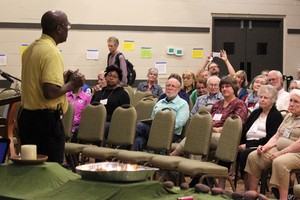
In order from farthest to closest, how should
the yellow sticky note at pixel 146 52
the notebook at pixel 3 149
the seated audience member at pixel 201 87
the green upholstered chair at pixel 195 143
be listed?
the yellow sticky note at pixel 146 52
the seated audience member at pixel 201 87
the green upholstered chair at pixel 195 143
the notebook at pixel 3 149

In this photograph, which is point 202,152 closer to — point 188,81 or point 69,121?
point 69,121

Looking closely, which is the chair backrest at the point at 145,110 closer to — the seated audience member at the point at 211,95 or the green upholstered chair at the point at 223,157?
the seated audience member at the point at 211,95

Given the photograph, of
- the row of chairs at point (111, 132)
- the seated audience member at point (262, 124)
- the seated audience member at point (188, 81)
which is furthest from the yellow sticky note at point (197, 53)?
the seated audience member at point (262, 124)

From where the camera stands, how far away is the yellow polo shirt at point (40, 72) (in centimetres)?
434

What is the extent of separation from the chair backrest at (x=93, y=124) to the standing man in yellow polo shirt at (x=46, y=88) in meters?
3.08

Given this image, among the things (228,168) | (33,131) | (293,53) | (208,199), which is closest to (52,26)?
(33,131)

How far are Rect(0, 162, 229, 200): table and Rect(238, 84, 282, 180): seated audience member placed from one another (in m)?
3.34

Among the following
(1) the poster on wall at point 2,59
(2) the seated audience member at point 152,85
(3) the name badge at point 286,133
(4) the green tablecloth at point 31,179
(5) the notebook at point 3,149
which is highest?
(1) the poster on wall at point 2,59

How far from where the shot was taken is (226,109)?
7.25m

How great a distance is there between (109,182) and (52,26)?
1724mm

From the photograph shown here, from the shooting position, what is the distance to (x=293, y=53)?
12414 millimetres

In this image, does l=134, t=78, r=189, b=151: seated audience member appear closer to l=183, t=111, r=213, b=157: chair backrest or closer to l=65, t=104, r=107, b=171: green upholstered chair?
l=65, t=104, r=107, b=171: green upholstered chair

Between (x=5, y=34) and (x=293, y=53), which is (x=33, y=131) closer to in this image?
(x=5, y=34)

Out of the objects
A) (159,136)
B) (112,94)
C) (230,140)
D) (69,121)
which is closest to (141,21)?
(112,94)
